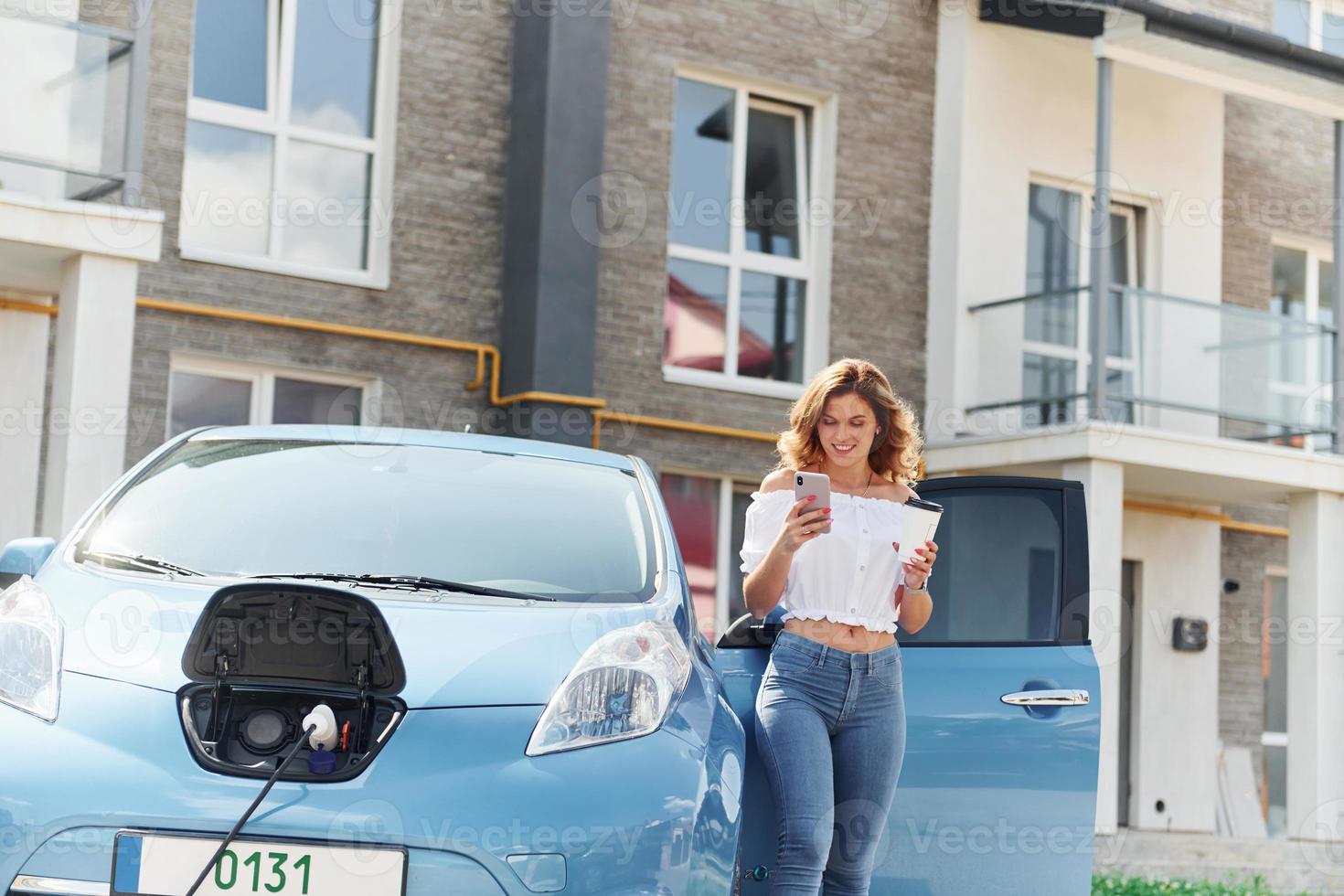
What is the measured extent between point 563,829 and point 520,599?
712mm

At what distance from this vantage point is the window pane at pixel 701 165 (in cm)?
1319

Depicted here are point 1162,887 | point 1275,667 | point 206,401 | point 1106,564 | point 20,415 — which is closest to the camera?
point 1162,887

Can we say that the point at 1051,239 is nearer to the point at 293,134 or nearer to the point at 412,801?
the point at 293,134

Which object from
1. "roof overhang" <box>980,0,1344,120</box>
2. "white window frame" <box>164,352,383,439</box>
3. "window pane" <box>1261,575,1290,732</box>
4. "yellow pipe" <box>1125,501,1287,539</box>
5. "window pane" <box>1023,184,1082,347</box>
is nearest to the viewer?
"white window frame" <box>164,352,383,439</box>

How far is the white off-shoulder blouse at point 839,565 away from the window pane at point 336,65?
27.8 feet

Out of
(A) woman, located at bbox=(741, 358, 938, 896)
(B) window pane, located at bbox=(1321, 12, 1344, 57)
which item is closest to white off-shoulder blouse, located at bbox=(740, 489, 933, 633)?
(A) woman, located at bbox=(741, 358, 938, 896)

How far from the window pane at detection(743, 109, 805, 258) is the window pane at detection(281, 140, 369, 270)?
10.9 ft

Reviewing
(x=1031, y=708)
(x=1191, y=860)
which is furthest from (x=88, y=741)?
(x=1191, y=860)

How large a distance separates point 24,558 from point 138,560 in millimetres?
418

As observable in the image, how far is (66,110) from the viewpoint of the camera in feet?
29.9

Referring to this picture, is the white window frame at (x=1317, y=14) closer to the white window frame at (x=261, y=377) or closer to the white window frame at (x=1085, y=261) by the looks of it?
the white window frame at (x=1085, y=261)

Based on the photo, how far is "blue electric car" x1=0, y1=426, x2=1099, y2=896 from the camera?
320 centimetres

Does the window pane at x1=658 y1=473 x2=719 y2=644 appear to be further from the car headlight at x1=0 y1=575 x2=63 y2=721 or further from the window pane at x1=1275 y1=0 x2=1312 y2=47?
the car headlight at x1=0 y1=575 x2=63 y2=721

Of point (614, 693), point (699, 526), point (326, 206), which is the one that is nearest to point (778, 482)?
point (614, 693)
